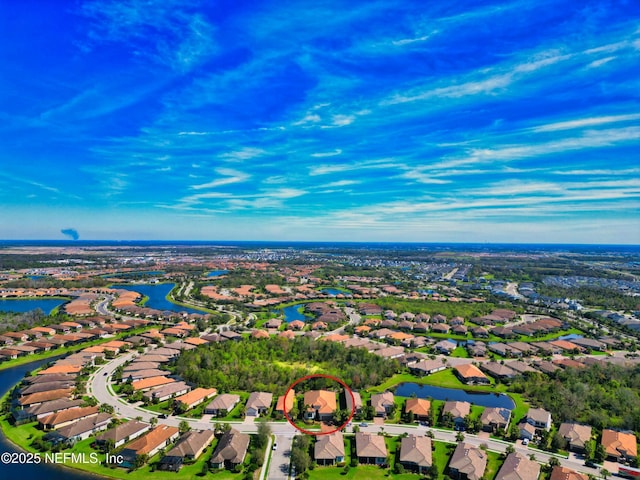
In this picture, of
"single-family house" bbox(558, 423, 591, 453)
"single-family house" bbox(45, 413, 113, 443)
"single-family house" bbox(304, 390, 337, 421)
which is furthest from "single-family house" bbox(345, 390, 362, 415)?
"single-family house" bbox(45, 413, 113, 443)

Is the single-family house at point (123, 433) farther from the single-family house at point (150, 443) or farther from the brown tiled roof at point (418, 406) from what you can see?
the brown tiled roof at point (418, 406)

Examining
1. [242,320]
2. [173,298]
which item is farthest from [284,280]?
[242,320]

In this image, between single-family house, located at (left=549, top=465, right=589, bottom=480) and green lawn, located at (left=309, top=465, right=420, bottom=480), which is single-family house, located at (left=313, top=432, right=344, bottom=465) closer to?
green lawn, located at (left=309, top=465, right=420, bottom=480)

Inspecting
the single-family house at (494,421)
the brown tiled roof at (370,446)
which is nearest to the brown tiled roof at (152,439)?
the brown tiled roof at (370,446)

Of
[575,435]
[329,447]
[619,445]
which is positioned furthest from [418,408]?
[619,445]

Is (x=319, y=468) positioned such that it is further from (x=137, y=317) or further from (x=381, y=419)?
(x=137, y=317)

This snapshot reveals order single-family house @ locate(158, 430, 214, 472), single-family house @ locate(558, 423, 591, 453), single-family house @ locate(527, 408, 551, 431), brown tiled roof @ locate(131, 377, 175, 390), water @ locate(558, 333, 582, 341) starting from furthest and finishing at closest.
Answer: water @ locate(558, 333, 582, 341), brown tiled roof @ locate(131, 377, 175, 390), single-family house @ locate(527, 408, 551, 431), single-family house @ locate(558, 423, 591, 453), single-family house @ locate(158, 430, 214, 472)
